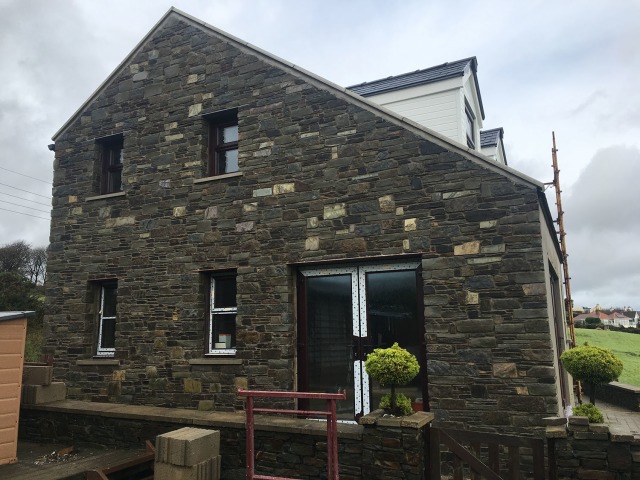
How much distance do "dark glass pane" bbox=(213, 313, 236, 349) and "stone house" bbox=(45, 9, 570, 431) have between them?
0.03m

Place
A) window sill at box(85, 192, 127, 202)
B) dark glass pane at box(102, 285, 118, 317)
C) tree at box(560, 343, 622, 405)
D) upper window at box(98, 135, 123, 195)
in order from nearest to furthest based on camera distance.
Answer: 1. tree at box(560, 343, 622, 405)
2. window sill at box(85, 192, 127, 202)
3. dark glass pane at box(102, 285, 118, 317)
4. upper window at box(98, 135, 123, 195)

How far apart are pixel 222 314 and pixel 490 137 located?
9645 millimetres

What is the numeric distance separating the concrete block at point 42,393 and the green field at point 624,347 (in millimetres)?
17360

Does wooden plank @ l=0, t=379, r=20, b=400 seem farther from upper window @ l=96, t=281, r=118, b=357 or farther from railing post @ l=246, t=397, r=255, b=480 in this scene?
railing post @ l=246, t=397, r=255, b=480

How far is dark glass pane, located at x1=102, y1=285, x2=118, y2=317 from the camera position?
36.0 feet

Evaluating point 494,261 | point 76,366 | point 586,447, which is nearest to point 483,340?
point 494,261

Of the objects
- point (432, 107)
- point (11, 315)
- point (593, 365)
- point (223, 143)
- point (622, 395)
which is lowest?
point (622, 395)

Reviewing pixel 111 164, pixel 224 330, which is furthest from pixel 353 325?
pixel 111 164

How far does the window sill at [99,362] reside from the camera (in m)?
10.1

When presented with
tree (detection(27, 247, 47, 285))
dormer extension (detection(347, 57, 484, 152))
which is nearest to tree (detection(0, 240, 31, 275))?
tree (detection(27, 247, 47, 285))

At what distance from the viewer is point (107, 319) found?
10883 mm

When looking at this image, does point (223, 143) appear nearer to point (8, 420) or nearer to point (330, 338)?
point (330, 338)

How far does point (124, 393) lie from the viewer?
9.94 m

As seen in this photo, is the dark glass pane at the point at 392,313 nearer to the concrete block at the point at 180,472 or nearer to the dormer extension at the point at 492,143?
the concrete block at the point at 180,472
